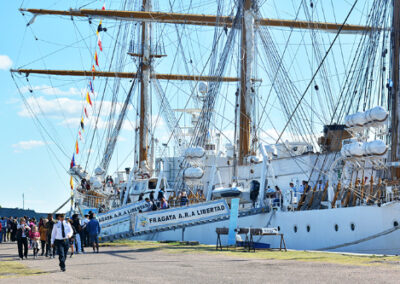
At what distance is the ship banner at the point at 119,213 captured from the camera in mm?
32469

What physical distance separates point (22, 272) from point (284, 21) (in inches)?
1422

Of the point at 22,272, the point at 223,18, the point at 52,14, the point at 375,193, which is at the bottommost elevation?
the point at 22,272

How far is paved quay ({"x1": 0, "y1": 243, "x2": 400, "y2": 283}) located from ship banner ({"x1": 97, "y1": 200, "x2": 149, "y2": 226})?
1243 centimetres

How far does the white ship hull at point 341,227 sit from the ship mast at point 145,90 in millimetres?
25068

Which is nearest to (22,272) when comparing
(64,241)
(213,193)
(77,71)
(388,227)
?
(64,241)

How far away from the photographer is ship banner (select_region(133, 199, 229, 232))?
27.9 m

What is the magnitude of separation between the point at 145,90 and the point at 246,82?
15468mm

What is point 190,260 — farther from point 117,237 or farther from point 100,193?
point 100,193

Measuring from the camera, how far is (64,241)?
17.5m

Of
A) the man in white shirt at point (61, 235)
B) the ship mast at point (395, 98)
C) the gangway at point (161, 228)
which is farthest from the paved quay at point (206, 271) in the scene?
the ship mast at point (395, 98)

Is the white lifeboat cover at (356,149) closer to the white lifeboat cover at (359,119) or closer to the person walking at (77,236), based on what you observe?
the white lifeboat cover at (359,119)

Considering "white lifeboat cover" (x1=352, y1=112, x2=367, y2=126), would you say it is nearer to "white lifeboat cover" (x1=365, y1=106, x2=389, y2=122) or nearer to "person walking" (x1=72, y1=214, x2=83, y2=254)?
"white lifeboat cover" (x1=365, y1=106, x2=389, y2=122)

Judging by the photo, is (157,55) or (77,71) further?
(77,71)

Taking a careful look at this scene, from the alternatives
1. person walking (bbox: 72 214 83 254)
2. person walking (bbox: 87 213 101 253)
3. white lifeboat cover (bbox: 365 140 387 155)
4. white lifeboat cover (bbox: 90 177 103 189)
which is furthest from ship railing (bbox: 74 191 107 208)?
white lifeboat cover (bbox: 365 140 387 155)
